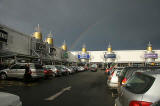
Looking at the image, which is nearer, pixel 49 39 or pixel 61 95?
pixel 61 95

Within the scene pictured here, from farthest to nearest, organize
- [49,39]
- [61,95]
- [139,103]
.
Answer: [49,39]
[61,95]
[139,103]

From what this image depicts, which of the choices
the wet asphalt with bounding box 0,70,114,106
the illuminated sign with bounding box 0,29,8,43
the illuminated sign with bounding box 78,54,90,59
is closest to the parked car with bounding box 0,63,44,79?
the wet asphalt with bounding box 0,70,114,106

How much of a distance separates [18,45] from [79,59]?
44882 mm

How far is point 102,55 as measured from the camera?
70.1 m

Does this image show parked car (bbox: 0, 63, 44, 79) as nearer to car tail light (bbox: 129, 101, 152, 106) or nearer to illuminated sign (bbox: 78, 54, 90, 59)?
car tail light (bbox: 129, 101, 152, 106)

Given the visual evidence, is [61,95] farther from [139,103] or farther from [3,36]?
[3,36]

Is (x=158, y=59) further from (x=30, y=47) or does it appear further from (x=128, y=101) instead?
(x=128, y=101)

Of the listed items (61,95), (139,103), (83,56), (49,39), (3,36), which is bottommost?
(61,95)

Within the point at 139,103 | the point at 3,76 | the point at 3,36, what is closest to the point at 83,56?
the point at 3,36

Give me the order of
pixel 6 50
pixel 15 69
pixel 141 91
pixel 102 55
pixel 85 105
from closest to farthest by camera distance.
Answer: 1. pixel 141 91
2. pixel 85 105
3. pixel 15 69
4. pixel 6 50
5. pixel 102 55

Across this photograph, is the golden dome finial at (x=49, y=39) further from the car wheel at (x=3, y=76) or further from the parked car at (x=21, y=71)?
the parked car at (x=21, y=71)

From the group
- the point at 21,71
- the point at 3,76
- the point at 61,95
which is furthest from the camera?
the point at 3,76

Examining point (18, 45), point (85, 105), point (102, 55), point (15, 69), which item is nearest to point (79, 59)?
point (102, 55)

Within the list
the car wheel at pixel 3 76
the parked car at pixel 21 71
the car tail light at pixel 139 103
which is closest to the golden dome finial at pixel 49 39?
the car wheel at pixel 3 76
